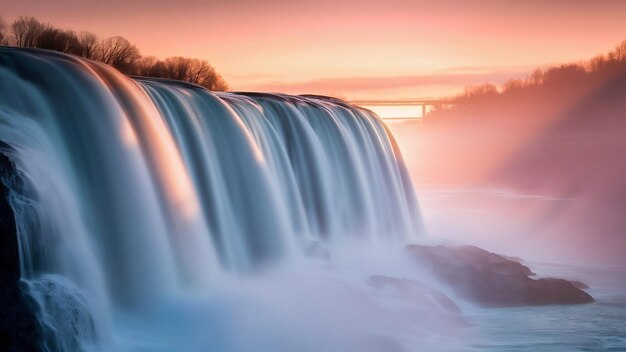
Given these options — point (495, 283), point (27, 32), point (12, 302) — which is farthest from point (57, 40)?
point (12, 302)

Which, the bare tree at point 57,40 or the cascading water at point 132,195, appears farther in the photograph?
the bare tree at point 57,40

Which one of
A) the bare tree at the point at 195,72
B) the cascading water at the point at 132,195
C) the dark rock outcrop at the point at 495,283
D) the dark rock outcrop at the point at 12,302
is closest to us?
the dark rock outcrop at the point at 12,302

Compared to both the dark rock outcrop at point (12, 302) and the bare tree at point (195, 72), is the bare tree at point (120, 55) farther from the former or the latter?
the dark rock outcrop at point (12, 302)

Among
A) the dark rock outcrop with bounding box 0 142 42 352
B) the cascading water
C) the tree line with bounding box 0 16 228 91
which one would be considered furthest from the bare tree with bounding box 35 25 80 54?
the dark rock outcrop with bounding box 0 142 42 352

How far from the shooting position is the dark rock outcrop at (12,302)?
218 inches

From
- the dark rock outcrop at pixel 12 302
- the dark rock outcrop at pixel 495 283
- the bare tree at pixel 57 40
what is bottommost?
the dark rock outcrop at pixel 495 283

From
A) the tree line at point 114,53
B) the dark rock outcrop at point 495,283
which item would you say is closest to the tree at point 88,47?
the tree line at point 114,53

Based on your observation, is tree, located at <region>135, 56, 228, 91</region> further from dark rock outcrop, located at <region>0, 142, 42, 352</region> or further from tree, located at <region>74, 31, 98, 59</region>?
dark rock outcrop, located at <region>0, 142, 42, 352</region>

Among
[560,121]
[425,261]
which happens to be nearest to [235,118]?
[425,261]

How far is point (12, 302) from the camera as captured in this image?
5.64m

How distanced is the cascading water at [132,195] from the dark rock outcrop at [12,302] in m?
0.19

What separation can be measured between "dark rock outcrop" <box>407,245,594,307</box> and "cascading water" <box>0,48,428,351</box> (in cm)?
203

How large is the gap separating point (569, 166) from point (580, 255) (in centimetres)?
3113

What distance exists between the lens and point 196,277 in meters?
8.99
